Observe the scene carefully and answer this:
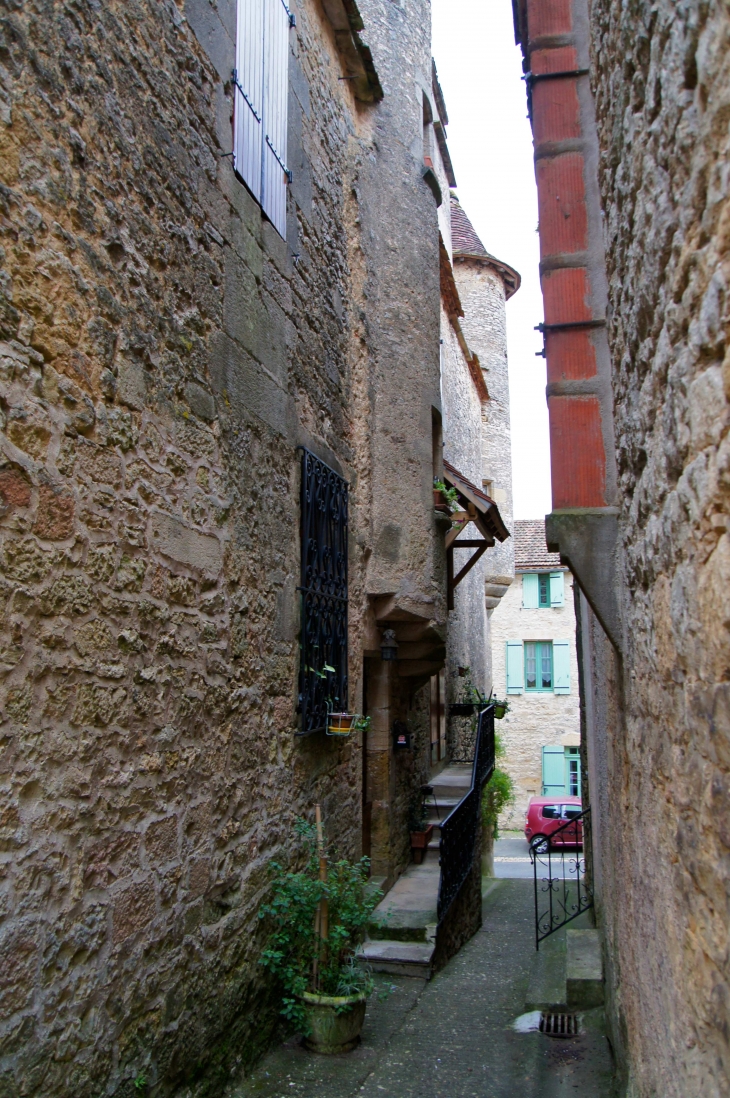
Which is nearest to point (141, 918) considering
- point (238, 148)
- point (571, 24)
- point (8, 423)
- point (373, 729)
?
point (8, 423)

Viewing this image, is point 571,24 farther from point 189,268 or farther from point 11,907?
point 11,907

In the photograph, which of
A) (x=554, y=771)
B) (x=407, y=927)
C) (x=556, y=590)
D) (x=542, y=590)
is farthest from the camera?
(x=542, y=590)

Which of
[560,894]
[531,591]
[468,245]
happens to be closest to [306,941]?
[560,894]

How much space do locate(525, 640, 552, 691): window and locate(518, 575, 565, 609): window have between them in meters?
1.13

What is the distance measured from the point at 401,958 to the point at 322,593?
2757mm

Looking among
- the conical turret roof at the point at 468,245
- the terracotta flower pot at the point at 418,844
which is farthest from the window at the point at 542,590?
the terracotta flower pot at the point at 418,844

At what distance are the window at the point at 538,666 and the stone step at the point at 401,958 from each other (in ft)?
64.8

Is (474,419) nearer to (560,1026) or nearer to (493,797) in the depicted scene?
(493,797)

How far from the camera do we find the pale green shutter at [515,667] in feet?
85.7

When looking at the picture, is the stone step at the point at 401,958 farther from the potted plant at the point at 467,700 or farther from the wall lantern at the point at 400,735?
the potted plant at the point at 467,700

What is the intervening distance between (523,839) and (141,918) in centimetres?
2385

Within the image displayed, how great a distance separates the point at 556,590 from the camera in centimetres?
2581

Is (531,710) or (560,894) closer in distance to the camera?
(560,894)

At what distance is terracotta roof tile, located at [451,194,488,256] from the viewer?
60.6 feet
